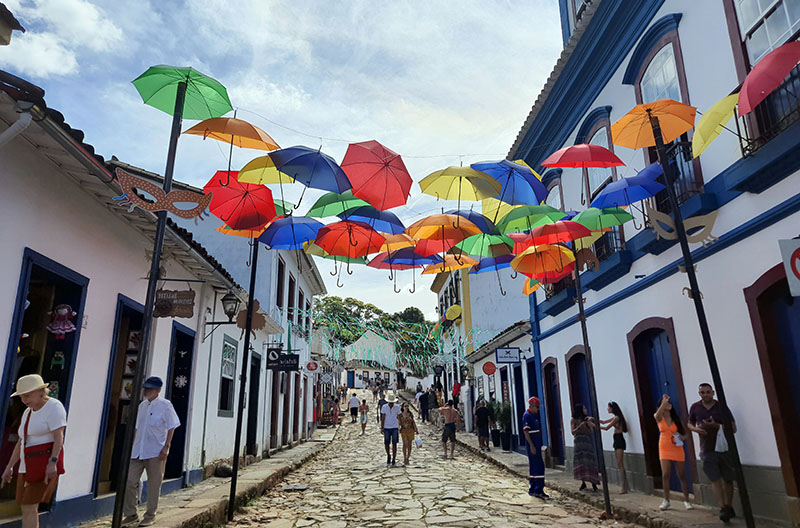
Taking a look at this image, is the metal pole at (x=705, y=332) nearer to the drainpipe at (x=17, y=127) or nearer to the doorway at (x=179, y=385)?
the drainpipe at (x=17, y=127)

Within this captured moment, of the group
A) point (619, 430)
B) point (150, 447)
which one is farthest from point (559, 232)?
point (150, 447)

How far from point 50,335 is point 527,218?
236 inches

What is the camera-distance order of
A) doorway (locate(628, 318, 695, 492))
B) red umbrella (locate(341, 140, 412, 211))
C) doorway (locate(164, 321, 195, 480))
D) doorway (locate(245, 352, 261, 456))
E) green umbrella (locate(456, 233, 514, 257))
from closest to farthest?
red umbrella (locate(341, 140, 412, 211)) < doorway (locate(628, 318, 695, 492)) < green umbrella (locate(456, 233, 514, 257)) < doorway (locate(164, 321, 195, 480)) < doorway (locate(245, 352, 261, 456))

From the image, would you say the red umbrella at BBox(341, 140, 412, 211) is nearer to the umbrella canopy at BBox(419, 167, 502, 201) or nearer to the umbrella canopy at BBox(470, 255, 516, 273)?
the umbrella canopy at BBox(419, 167, 502, 201)

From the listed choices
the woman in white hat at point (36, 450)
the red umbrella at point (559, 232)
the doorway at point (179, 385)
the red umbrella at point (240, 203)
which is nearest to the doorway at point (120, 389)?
the doorway at point (179, 385)

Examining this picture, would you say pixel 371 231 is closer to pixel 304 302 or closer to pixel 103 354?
pixel 103 354

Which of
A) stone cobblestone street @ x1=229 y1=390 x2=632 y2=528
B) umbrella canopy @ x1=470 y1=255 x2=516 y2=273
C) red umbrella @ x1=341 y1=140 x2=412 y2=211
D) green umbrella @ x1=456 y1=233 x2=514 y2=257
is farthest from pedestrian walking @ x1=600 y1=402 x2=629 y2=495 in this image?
red umbrella @ x1=341 y1=140 x2=412 y2=211

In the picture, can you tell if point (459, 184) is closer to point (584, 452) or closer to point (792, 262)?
point (792, 262)

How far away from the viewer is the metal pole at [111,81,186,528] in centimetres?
484

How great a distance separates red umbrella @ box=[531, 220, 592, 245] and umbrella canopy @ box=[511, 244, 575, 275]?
1.56 m

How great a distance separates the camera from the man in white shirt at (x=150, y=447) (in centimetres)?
639

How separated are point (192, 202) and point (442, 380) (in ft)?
113

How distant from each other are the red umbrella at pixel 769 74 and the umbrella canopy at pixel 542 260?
15.7 feet

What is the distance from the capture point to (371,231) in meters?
8.38
